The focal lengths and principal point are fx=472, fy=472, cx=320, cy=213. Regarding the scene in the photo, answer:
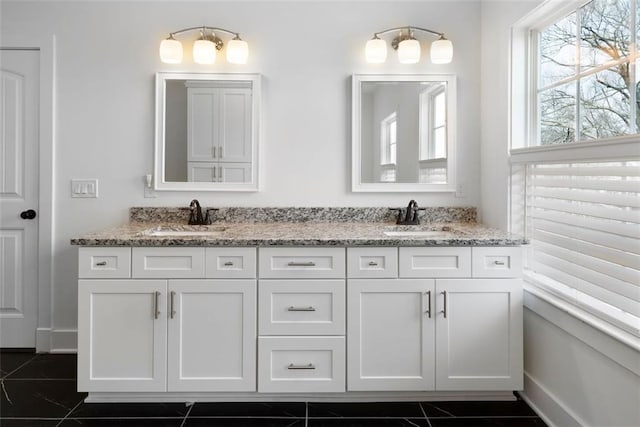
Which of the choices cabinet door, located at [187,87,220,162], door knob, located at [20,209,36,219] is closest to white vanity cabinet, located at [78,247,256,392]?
cabinet door, located at [187,87,220,162]

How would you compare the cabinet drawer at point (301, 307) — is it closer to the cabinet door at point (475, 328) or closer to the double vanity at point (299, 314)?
the double vanity at point (299, 314)

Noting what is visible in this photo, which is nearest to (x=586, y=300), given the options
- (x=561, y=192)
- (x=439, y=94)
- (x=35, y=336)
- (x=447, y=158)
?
(x=561, y=192)

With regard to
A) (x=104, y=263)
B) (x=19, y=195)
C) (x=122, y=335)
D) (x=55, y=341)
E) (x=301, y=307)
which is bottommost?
(x=55, y=341)

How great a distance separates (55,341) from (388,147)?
232cm

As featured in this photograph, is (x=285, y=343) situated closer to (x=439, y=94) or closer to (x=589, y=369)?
(x=589, y=369)

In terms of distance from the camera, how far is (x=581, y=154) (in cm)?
186

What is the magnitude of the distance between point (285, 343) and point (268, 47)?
1.72m

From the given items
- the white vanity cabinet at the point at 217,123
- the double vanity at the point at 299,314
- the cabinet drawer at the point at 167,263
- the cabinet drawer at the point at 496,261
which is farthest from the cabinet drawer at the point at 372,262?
the white vanity cabinet at the point at 217,123

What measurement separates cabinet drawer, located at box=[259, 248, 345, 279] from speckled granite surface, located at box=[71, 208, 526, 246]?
0.12ft

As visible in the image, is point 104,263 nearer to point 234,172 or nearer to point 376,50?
point 234,172

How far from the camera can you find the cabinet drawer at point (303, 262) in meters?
2.17

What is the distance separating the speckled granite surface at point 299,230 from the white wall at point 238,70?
7 centimetres

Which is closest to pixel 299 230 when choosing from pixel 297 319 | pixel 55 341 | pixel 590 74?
pixel 297 319

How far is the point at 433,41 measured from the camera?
282 centimetres
